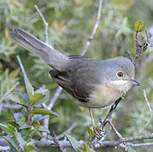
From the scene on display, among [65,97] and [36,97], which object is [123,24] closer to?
[65,97]

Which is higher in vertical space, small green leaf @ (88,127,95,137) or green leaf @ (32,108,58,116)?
green leaf @ (32,108,58,116)

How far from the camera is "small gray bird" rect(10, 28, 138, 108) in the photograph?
9.11 feet

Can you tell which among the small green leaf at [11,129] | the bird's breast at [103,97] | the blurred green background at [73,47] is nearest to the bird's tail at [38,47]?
the bird's breast at [103,97]

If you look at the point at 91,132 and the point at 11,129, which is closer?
the point at 11,129

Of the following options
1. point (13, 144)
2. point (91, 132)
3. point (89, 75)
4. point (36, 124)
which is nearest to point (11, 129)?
point (13, 144)

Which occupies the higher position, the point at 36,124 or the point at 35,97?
the point at 35,97

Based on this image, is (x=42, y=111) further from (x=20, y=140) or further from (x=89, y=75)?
(x=89, y=75)

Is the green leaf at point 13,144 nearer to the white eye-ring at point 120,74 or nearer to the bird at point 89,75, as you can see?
the bird at point 89,75

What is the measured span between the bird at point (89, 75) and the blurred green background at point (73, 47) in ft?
1.86

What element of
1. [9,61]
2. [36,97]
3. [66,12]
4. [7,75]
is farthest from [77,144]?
[66,12]

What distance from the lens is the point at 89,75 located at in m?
2.91

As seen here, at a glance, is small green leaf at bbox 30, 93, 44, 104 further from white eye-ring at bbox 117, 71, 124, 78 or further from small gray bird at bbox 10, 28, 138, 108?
white eye-ring at bbox 117, 71, 124, 78

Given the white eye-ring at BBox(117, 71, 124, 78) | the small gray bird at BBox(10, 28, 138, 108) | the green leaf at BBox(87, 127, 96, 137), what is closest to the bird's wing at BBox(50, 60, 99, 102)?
the small gray bird at BBox(10, 28, 138, 108)

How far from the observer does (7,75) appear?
3607mm
